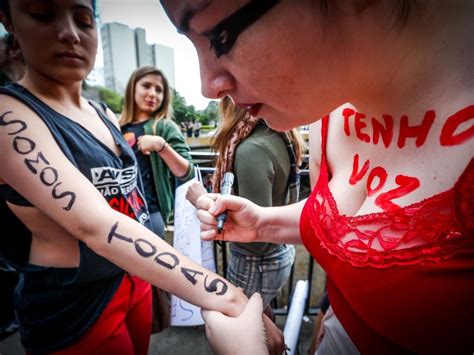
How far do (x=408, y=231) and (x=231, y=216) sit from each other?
71cm

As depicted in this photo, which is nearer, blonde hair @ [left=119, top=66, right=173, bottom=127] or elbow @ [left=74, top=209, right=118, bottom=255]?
elbow @ [left=74, top=209, right=118, bottom=255]

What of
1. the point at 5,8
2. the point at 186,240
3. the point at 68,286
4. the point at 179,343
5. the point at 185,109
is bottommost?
the point at 179,343

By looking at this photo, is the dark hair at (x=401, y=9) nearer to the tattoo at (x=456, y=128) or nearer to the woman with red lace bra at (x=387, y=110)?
the woman with red lace bra at (x=387, y=110)

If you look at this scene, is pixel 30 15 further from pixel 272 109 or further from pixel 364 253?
pixel 364 253

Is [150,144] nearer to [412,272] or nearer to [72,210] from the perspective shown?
[72,210]

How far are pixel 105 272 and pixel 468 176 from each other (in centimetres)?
126

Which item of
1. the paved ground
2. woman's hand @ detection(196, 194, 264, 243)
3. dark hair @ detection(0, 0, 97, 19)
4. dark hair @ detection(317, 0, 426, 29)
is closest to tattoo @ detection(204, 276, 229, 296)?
woman's hand @ detection(196, 194, 264, 243)

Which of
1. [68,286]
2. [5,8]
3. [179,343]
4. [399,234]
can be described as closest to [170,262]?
[68,286]

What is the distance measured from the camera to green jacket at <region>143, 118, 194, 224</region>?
2.28 m

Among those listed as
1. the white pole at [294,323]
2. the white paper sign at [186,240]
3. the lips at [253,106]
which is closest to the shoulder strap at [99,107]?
the white paper sign at [186,240]

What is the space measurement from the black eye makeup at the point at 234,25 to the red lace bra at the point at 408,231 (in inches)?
21.5

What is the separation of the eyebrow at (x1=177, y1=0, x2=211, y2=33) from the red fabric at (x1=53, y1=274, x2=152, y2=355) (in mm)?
1135

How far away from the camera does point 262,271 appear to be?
1703mm

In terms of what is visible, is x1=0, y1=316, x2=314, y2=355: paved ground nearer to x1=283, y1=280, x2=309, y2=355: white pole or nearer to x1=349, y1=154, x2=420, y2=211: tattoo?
x1=283, y1=280, x2=309, y2=355: white pole
